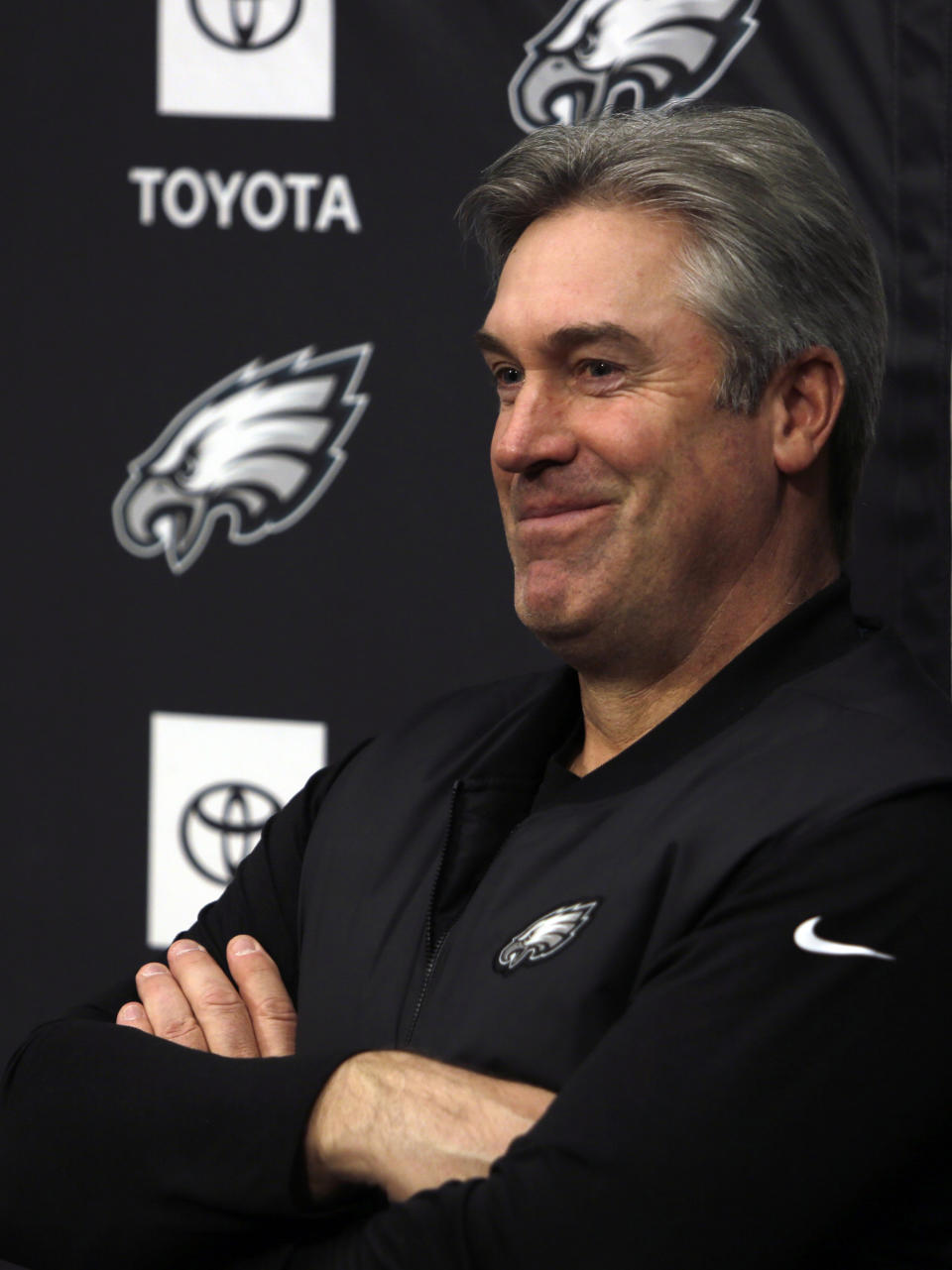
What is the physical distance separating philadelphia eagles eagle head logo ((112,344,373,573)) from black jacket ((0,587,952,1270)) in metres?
0.79

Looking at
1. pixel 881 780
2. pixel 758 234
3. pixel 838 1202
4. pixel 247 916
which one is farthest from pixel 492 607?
pixel 838 1202

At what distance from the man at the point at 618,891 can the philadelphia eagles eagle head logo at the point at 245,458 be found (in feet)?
2.29

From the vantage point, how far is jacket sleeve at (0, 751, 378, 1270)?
118 cm

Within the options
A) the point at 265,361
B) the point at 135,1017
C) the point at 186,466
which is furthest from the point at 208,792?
the point at 135,1017

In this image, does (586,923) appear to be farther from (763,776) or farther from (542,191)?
(542,191)

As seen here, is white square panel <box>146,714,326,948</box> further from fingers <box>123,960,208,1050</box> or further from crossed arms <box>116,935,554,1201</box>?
crossed arms <box>116,935,554,1201</box>

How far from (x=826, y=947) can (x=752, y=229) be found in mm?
604

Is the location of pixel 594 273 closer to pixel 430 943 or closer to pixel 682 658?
pixel 682 658

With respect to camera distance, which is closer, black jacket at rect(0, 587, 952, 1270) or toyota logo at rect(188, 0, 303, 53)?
black jacket at rect(0, 587, 952, 1270)

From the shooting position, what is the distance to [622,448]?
54.9 inches

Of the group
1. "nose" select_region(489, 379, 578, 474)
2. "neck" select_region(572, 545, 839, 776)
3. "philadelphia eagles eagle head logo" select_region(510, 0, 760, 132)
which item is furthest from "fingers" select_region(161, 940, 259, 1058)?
"philadelphia eagles eagle head logo" select_region(510, 0, 760, 132)

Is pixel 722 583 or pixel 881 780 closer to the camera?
pixel 881 780

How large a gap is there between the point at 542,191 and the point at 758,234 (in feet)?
0.67

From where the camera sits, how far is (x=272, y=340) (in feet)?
7.41
